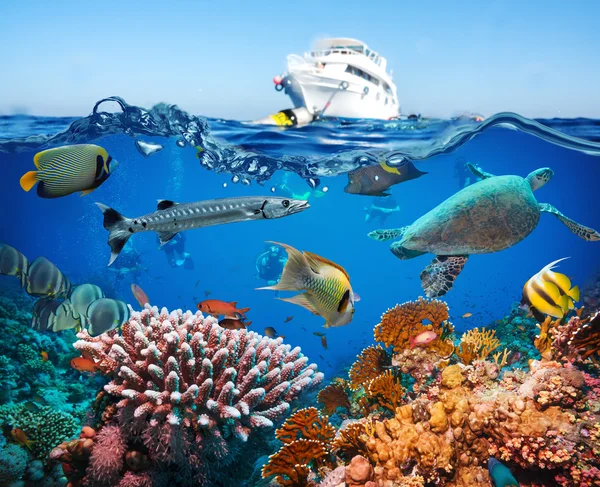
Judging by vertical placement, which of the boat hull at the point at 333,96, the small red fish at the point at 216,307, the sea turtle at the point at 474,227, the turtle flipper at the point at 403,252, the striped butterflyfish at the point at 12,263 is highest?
the boat hull at the point at 333,96

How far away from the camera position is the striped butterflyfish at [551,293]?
4734 millimetres

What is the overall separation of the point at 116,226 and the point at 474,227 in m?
5.65

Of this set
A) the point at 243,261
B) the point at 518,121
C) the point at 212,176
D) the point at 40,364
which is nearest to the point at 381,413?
the point at 40,364

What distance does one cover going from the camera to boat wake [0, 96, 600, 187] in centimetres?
1069

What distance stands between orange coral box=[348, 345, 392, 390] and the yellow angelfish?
142 inches

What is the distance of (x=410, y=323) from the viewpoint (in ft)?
20.0

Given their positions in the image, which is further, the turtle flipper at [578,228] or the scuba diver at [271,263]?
the scuba diver at [271,263]

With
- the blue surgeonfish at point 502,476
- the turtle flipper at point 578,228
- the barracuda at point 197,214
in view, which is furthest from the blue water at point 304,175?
the blue surgeonfish at point 502,476

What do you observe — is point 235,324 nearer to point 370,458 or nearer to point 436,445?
point 370,458

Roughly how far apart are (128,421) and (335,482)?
239cm

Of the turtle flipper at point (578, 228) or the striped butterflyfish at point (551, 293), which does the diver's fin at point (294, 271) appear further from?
the turtle flipper at point (578, 228)

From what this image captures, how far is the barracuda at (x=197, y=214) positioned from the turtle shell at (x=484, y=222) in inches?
152

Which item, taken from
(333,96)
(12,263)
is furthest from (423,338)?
(333,96)

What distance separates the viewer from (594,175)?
1669cm
